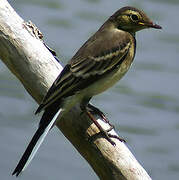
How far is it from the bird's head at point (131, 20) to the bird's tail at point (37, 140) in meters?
1.29

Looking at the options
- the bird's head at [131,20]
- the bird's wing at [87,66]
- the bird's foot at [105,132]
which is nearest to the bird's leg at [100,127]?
the bird's foot at [105,132]

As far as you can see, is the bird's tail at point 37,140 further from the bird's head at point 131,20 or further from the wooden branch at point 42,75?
the bird's head at point 131,20

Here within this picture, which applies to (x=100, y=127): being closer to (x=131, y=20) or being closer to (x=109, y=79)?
(x=109, y=79)

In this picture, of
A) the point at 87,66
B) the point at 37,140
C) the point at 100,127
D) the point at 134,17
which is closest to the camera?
the point at 37,140

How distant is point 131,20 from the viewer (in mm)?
7781

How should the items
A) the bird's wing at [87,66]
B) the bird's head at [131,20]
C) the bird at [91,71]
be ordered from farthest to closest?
the bird's head at [131,20] → the bird's wing at [87,66] → the bird at [91,71]

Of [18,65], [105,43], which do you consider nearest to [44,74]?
[18,65]

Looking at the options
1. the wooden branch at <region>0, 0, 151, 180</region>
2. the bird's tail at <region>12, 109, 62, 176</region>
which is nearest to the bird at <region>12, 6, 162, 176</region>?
the bird's tail at <region>12, 109, 62, 176</region>

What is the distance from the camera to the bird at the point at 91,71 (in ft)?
22.6

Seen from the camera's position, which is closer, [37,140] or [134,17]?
[37,140]

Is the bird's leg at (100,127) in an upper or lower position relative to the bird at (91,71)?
lower

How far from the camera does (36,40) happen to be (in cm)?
725

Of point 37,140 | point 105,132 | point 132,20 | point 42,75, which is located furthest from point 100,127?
point 132,20

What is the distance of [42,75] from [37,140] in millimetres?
580
